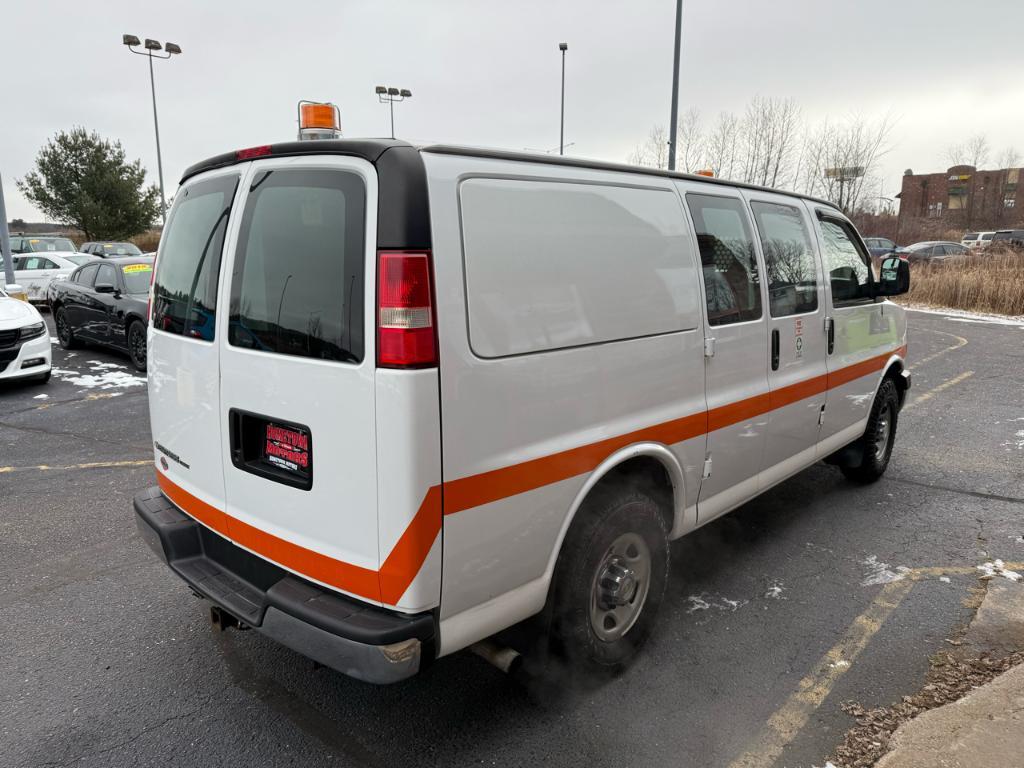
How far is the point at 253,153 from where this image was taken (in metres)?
2.55

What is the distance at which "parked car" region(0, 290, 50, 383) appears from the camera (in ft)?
27.5

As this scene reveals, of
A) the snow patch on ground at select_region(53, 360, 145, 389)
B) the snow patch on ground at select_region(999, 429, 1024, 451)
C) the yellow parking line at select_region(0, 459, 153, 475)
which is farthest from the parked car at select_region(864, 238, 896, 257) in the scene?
the yellow parking line at select_region(0, 459, 153, 475)

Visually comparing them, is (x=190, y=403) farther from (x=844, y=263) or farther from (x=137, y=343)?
(x=137, y=343)

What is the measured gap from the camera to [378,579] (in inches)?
85.2

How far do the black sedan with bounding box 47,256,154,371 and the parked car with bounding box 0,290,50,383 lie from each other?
3.31 ft

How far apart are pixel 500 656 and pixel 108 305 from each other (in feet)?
32.1

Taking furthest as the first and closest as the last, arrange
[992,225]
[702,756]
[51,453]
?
1. [992,225]
2. [51,453]
3. [702,756]

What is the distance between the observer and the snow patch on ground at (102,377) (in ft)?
29.6

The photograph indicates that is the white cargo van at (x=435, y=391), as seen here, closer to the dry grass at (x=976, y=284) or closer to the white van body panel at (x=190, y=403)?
the white van body panel at (x=190, y=403)

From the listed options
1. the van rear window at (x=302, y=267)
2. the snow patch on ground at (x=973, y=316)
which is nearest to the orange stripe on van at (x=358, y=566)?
the van rear window at (x=302, y=267)

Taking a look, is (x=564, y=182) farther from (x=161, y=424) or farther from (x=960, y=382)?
(x=960, y=382)

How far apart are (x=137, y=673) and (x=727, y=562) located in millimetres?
3093

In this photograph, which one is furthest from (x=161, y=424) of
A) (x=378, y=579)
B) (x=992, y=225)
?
(x=992, y=225)

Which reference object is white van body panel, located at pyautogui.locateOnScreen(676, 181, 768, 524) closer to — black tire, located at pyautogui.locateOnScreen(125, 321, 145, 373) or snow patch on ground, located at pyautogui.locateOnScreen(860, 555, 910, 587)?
snow patch on ground, located at pyautogui.locateOnScreen(860, 555, 910, 587)
